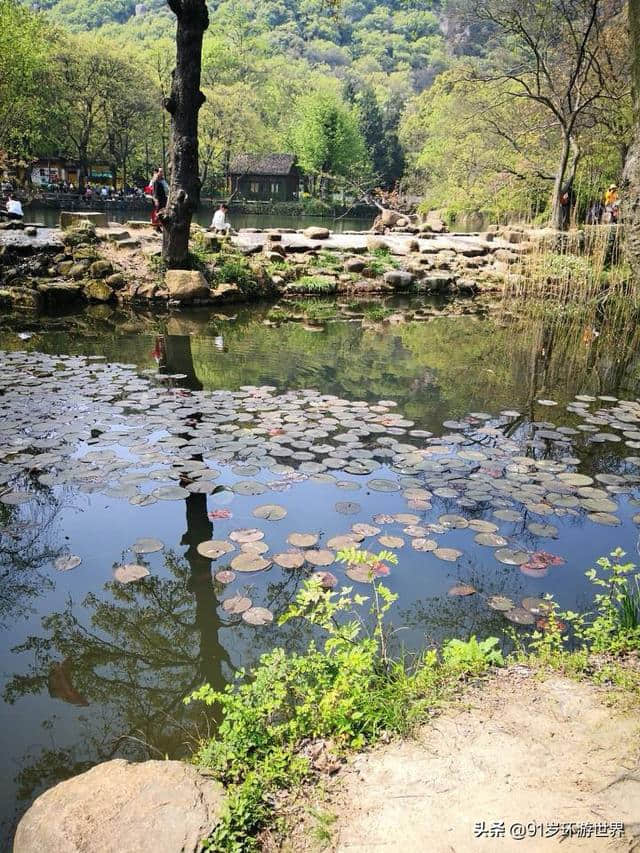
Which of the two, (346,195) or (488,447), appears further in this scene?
(346,195)

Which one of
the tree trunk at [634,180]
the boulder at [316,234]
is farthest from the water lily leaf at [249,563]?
the boulder at [316,234]

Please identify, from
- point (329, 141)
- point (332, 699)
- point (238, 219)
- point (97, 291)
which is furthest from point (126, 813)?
point (329, 141)

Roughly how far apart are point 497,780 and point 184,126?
10677mm

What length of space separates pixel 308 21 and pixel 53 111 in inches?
2935

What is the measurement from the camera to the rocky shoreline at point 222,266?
35.7ft

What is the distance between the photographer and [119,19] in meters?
103

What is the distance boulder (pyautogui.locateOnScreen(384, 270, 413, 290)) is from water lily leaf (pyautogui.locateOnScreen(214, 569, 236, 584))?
1147cm

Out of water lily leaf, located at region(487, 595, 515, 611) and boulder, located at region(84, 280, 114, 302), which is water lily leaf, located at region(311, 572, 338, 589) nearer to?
water lily leaf, located at region(487, 595, 515, 611)

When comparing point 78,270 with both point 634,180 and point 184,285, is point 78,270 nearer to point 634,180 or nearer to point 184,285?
point 184,285

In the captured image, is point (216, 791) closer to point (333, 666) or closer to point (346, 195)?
point (333, 666)

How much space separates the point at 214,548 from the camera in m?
3.52

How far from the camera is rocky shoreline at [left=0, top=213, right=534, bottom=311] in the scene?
35.7 feet

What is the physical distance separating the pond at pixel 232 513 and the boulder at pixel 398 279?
22.4ft

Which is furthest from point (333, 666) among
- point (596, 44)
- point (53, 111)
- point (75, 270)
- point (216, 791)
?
point (53, 111)
